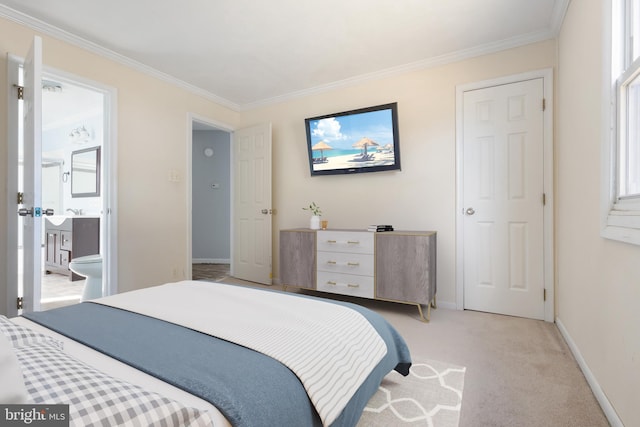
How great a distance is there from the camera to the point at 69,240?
4.09 meters

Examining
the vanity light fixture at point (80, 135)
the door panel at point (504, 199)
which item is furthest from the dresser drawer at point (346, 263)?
the vanity light fixture at point (80, 135)

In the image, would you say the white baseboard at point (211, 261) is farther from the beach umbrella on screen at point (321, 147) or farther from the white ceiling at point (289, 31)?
the white ceiling at point (289, 31)

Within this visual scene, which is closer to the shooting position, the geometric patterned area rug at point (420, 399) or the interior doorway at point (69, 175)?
the geometric patterned area rug at point (420, 399)

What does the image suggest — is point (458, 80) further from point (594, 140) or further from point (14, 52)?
point (14, 52)

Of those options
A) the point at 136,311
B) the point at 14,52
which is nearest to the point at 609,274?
the point at 136,311

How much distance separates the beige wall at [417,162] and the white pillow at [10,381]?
9.83 ft

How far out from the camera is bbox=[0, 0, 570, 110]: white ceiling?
7.38ft

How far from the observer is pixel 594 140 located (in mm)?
1614

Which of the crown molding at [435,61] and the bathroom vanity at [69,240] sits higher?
the crown molding at [435,61]

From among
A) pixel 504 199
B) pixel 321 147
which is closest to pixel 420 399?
pixel 504 199

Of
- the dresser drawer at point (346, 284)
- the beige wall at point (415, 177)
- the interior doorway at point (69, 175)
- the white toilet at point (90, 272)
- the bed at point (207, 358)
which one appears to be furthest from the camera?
the interior doorway at point (69, 175)

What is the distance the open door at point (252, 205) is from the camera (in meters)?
3.93

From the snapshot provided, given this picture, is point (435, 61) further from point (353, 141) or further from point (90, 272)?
point (90, 272)

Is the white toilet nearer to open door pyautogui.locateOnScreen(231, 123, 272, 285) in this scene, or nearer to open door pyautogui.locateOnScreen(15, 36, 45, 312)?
open door pyautogui.locateOnScreen(15, 36, 45, 312)
